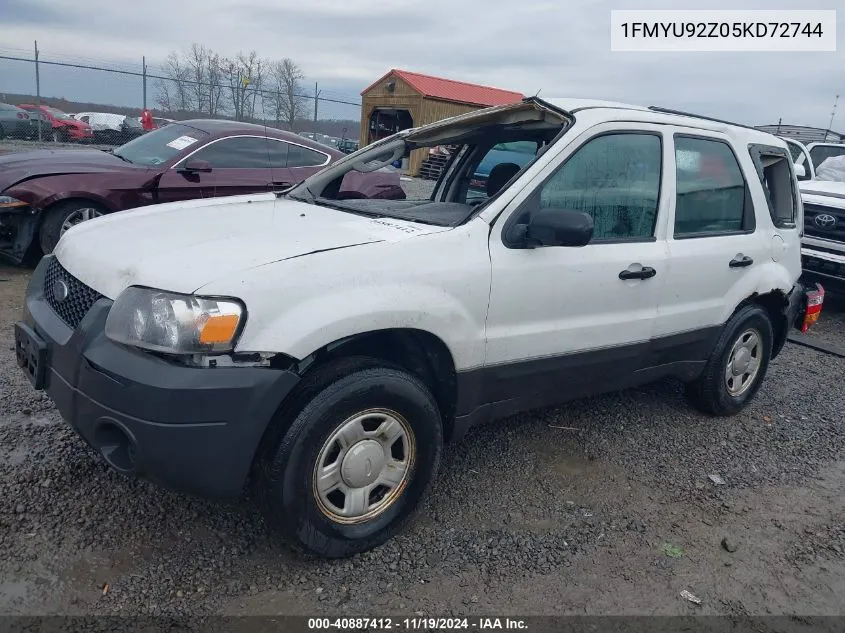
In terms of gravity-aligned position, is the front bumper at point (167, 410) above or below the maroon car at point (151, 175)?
below

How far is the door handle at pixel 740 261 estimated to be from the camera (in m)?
4.03

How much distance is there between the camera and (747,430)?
14.5ft

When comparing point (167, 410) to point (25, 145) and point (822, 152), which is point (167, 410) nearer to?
point (822, 152)

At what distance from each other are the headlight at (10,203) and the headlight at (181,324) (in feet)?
15.2

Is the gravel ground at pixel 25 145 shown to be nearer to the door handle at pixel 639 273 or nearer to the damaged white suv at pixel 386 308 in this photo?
the damaged white suv at pixel 386 308

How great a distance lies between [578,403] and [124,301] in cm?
308

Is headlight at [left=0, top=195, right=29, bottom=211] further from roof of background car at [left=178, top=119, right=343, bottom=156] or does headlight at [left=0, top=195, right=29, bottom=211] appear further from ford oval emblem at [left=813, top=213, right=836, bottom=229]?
ford oval emblem at [left=813, top=213, right=836, bottom=229]

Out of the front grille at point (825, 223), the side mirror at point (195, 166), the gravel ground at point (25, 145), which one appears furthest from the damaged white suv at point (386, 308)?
the gravel ground at point (25, 145)

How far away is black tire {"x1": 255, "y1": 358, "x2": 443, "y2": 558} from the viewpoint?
2449 millimetres

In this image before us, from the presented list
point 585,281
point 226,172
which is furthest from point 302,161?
point 585,281

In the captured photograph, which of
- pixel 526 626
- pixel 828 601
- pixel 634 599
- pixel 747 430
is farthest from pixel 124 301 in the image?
pixel 747 430

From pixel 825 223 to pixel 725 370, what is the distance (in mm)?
4380

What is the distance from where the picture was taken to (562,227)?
2828 millimetres

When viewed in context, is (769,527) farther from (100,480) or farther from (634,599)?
(100,480)
